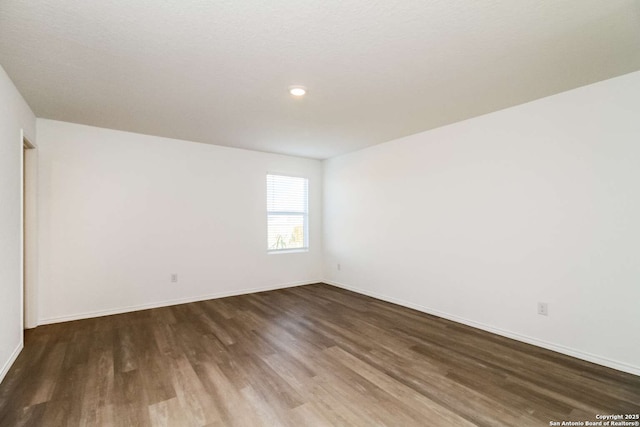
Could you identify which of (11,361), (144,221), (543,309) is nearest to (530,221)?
(543,309)

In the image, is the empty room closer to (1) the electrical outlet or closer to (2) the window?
→ (1) the electrical outlet

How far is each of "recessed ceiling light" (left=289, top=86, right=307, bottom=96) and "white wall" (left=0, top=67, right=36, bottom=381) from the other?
2179 mm

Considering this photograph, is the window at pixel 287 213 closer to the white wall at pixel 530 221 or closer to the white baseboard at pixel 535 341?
the white wall at pixel 530 221

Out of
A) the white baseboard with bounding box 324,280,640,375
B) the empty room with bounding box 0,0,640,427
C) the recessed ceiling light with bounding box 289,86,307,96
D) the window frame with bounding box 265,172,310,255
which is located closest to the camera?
the empty room with bounding box 0,0,640,427

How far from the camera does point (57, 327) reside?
127 inches

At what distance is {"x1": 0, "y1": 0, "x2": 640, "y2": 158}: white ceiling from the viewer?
5.27 feet

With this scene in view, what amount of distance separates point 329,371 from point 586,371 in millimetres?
2053

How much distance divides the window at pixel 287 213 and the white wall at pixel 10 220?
3.08 meters

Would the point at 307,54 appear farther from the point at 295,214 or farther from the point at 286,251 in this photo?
the point at 286,251

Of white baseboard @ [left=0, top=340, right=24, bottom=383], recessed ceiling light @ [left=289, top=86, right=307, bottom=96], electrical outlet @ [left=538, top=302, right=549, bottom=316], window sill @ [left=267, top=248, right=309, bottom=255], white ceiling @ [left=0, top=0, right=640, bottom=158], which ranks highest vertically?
white ceiling @ [left=0, top=0, right=640, bottom=158]

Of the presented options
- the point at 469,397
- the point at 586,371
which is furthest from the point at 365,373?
the point at 586,371

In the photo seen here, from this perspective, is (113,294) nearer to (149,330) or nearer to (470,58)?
(149,330)

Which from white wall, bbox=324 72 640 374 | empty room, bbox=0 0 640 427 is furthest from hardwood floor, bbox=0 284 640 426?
white wall, bbox=324 72 640 374

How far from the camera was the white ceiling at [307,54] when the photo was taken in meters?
1.61
